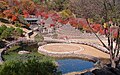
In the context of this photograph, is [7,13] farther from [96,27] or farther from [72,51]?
[72,51]

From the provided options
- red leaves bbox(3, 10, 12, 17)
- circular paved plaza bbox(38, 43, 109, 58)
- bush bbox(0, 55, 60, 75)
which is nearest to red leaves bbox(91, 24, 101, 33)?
circular paved plaza bbox(38, 43, 109, 58)

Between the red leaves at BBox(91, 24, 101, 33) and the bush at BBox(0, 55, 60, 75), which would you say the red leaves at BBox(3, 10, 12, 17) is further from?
the bush at BBox(0, 55, 60, 75)

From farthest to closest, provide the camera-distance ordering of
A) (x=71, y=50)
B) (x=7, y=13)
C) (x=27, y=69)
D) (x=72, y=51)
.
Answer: (x=7, y=13)
(x=71, y=50)
(x=72, y=51)
(x=27, y=69)

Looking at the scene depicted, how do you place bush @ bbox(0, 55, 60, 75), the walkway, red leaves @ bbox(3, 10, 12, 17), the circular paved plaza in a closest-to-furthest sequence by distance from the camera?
bush @ bbox(0, 55, 60, 75)
the walkway
the circular paved plaza
red leaves @ bbox(3, 10, 12, 17)

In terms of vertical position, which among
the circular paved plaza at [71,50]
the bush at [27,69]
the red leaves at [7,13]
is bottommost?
the circular paved plaza at [71,50]

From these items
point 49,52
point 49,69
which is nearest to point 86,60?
point 49,52

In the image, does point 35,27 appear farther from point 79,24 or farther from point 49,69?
point 49,69

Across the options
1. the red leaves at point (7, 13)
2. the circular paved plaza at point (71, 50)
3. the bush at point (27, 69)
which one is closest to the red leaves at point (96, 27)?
the circular paved plaza at point (71, 50)

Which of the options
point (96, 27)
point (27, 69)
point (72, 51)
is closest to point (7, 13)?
point (96, 27)

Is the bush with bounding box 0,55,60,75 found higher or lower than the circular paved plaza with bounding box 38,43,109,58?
higher

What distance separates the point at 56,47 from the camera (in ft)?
136

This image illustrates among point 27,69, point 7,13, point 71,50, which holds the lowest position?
point 71,50

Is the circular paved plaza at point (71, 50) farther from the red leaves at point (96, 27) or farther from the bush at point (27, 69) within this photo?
the bush at point (27, 69)

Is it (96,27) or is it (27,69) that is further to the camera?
(96,27)
